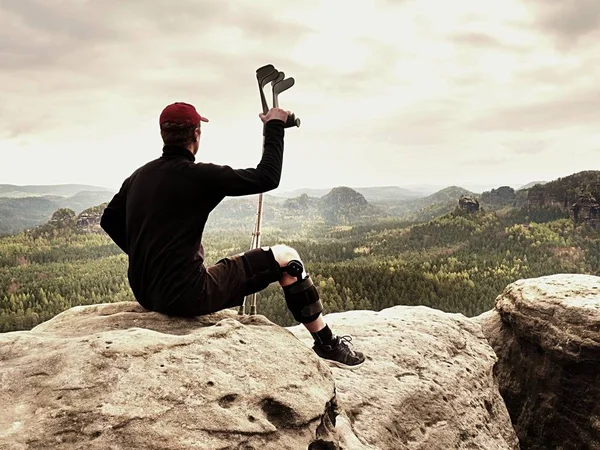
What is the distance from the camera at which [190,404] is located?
4215 millimetres

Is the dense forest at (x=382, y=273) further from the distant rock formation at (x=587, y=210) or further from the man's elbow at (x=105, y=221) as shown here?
the man's elbow at (x=105, y=221)

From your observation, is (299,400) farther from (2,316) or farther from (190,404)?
(2,316)

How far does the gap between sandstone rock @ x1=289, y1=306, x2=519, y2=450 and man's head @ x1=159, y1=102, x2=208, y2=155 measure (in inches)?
163

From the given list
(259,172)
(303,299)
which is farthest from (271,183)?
(303,299)

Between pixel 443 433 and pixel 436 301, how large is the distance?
3442 inches

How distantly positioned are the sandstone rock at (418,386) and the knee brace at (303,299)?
4.85ft

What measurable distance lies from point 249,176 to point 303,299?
1.90m

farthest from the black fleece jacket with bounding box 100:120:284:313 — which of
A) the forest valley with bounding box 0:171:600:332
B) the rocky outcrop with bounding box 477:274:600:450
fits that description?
the forest valley with bounding box 0:171:600:332

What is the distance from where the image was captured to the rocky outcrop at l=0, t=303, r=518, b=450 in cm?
388

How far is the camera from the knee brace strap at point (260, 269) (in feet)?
19.8

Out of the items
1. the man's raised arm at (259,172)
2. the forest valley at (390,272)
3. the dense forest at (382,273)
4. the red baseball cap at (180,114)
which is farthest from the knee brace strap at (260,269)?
the dense forest at (382,273)

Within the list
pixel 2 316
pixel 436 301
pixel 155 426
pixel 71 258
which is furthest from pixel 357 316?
pixel 71 258

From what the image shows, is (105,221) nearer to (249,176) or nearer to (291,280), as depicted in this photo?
(249,176)

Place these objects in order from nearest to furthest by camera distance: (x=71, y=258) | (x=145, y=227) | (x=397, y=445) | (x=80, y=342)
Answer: (x=80, y=342), (x=145, y=227), (x=397, y=445), (x=71, y=258)
